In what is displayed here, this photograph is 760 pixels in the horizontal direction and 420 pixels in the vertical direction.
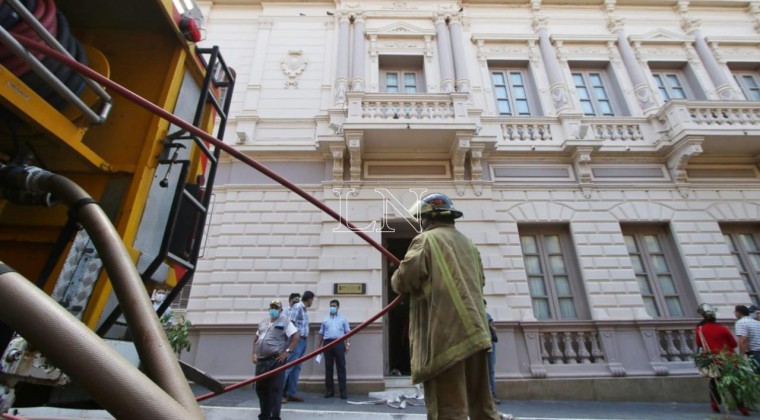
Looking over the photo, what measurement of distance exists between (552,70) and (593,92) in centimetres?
147

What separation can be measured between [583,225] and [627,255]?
1.16m

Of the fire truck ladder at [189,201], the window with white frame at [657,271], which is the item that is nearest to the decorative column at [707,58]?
the window with white frame at [657,271]

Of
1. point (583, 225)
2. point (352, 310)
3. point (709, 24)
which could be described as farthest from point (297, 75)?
point (709, 24)

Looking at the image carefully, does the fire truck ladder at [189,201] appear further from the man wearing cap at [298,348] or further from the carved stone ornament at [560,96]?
the carved stone ornament at [560,96]

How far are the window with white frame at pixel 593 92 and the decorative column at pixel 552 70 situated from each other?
732mm

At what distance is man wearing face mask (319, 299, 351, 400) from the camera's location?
651 centimetres

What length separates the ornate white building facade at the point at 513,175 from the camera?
7668mm

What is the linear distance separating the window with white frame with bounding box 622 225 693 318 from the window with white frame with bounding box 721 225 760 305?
1447 mm

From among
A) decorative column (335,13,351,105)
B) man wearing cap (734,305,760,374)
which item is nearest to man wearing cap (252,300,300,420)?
decorative column (335,13,351,105)

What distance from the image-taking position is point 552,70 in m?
10.8

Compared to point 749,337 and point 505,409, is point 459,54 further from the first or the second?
point 505,409

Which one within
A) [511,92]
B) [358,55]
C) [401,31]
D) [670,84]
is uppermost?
[401,31]

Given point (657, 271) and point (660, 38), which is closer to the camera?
point (657, 271)

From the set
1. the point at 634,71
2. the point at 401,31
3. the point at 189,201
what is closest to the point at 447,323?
the point at 189,201
